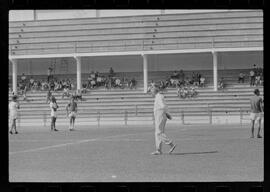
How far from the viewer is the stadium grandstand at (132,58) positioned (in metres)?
40.1

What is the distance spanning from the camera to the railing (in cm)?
3425

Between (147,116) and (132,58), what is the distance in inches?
452

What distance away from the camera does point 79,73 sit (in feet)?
143

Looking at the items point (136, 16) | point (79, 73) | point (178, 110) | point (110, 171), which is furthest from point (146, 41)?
point (110, 171)

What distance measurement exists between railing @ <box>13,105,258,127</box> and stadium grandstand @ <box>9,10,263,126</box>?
0.26m

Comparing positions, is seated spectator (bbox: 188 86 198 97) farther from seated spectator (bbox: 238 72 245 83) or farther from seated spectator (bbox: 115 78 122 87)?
seated spectator (bbox: 115 78 122 87)

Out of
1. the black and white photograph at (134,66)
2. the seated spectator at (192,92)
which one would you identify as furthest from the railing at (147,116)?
the seated spectator at (192,92)

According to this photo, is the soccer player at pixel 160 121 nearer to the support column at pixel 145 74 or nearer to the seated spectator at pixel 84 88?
the support column at pixel 145 74

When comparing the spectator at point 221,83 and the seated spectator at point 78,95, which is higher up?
the spectator at point 221,83

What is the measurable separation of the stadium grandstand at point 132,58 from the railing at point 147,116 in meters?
0.26

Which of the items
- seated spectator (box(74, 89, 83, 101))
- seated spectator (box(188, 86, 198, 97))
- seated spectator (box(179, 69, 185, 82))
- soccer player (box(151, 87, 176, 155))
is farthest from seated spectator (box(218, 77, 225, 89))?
soccer player (box(151, 87, 176, 155))

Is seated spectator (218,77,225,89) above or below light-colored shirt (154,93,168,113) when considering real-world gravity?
above

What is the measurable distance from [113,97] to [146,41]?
253 inches

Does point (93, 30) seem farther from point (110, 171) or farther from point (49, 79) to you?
point (110, 171)
